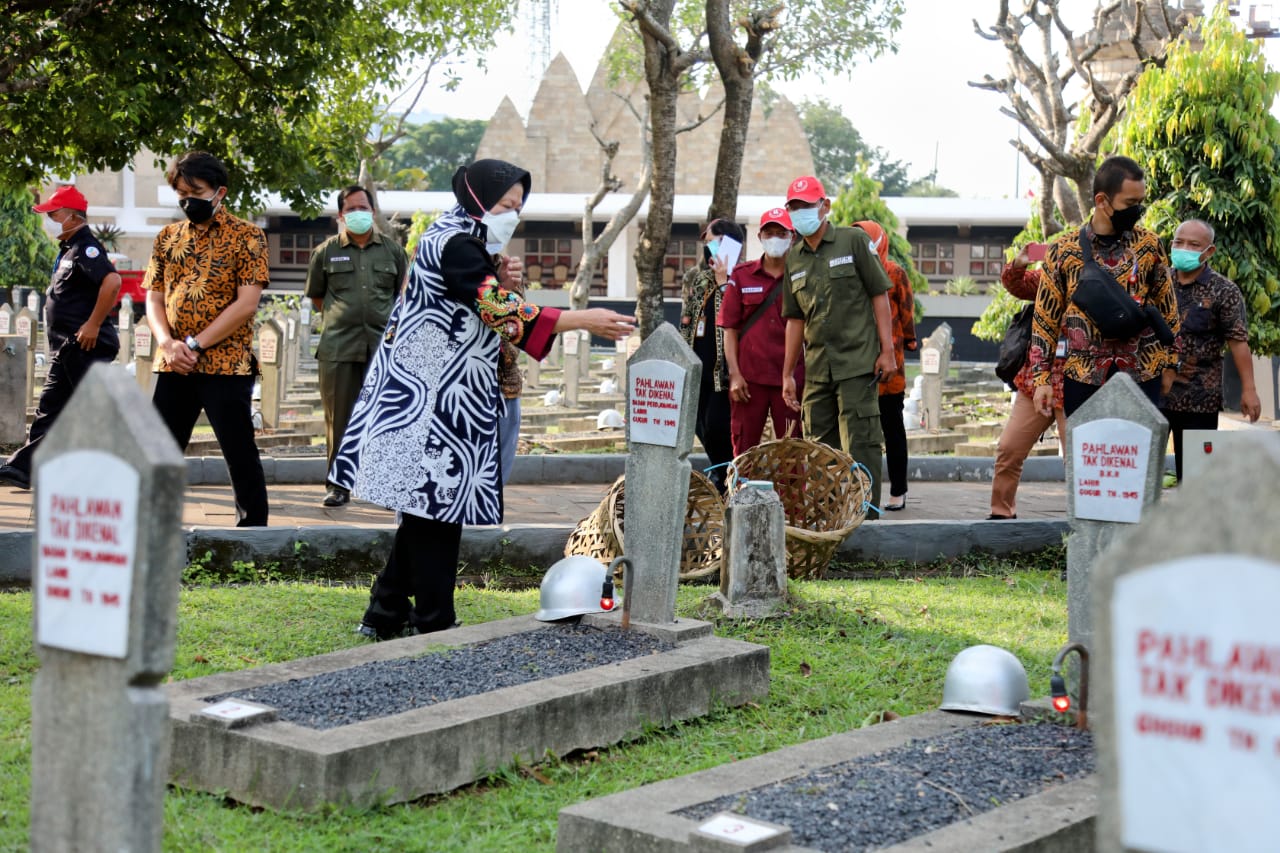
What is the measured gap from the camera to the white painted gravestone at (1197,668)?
2.00 metres

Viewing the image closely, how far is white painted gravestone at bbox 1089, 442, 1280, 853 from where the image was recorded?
6.57 ft

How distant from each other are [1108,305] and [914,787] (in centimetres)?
319

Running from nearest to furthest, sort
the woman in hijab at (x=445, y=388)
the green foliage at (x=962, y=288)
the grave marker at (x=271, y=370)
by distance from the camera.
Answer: the woman in hijab at (x=445, y=388) < the grave marker at (x=271, y=370) < the green foliage at (x=962, y=288)

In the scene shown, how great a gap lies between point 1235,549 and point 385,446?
381 cm

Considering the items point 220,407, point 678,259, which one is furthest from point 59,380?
point 678,259

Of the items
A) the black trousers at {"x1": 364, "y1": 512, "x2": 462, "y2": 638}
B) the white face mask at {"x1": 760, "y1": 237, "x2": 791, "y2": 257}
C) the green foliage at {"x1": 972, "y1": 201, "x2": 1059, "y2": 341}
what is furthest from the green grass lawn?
the green foliage at {"x1": 972, "y1": 201, "x2": 1059, "y2": 341}

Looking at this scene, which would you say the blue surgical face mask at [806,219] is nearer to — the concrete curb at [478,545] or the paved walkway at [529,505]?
the concrete curb at [478,545]

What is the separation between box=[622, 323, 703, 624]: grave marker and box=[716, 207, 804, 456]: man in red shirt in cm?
302

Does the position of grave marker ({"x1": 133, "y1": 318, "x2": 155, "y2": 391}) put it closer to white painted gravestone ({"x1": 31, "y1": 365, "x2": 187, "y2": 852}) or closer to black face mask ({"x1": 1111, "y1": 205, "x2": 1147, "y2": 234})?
black face mask ({"x1": 1111, "y1": 205, "x2": 1147, "y2": 234})

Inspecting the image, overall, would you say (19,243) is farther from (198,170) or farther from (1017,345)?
(1017,345)

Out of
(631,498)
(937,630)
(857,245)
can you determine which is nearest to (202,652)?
(631,498)

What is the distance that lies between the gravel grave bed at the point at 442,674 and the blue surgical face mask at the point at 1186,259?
13.2 ft

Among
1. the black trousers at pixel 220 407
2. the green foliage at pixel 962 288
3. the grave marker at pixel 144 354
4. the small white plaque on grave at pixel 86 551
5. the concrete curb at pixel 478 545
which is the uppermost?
the green foliage at pixel 962 288

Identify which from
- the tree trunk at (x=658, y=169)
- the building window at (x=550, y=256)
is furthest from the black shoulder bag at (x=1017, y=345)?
the building window at (x=550, y=256)
